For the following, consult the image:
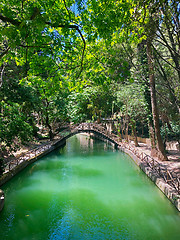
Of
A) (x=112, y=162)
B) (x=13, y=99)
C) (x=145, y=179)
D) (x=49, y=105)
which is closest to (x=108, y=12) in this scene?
(x=145, y=179)

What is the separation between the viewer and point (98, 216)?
7.35 m

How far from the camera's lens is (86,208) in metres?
8.04

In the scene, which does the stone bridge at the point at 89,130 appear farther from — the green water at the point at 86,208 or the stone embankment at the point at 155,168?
the green water at the point at 86,208

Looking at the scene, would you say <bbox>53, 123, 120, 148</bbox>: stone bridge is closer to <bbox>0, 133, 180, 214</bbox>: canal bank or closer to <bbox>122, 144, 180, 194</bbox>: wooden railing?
<bbox>0, 133, 180, 214</bbox>: canal bank

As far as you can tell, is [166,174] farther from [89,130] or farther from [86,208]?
[89,130]

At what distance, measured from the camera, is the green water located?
20.8 feet

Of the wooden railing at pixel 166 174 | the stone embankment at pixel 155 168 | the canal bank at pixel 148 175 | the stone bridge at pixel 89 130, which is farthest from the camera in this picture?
the stone bridge at pixel 89 130

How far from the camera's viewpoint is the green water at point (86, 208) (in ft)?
20.8

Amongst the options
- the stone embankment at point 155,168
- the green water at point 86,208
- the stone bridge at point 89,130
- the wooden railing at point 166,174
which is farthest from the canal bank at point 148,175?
the stone bridge at point 89,130

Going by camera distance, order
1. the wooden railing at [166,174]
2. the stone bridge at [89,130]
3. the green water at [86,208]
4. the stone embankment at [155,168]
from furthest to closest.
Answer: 1. the stone bridge at [89,130]
2. the stone embankment at [155,168]
3. the wooden railing at [166,174]
4. the green water at [86,208]

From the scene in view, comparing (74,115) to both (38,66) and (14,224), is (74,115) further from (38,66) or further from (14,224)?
(38,66)

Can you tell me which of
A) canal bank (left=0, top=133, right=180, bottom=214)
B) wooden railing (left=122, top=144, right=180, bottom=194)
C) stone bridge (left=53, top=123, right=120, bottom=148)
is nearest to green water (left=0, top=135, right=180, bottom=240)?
canal bank (left=0, top=133, right=180, bottom=214)

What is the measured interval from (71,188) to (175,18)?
9.04m

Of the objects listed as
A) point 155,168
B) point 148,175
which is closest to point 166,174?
point 155,168
